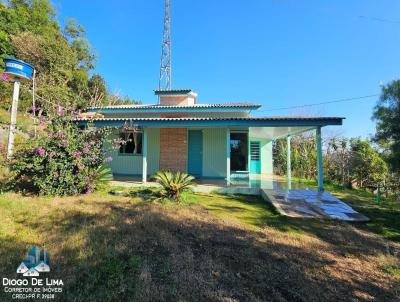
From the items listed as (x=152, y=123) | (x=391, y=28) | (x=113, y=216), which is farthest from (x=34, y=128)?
(x=391, y=28)

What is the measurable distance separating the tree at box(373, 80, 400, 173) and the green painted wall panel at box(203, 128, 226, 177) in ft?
22.3

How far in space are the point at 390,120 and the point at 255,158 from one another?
29.9 feet

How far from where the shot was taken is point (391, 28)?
39.4 ft

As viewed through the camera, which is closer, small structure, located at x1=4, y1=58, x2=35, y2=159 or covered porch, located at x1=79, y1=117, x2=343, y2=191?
small structure, located at x1=4, y1=58, x2=35, y2=159

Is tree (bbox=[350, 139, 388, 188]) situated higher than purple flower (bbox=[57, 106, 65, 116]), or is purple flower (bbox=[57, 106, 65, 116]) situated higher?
purple flower (bbox=[57, 106, 65, 116])

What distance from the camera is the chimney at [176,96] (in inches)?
644

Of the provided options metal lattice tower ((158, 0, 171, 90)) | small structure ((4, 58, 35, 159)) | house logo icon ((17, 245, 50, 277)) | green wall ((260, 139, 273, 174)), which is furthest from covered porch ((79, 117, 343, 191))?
metal lattice tower ((158, 0, 171, 90))

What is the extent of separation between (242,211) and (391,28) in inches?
472

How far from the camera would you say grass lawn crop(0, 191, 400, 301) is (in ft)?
10.5

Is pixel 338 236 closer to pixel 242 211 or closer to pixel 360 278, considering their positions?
pixel 360 278

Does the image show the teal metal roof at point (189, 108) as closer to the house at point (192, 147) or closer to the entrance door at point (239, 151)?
the house at point (192, 147)

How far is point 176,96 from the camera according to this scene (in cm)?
1652

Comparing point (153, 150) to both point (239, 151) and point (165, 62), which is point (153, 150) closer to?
point (239, 151)

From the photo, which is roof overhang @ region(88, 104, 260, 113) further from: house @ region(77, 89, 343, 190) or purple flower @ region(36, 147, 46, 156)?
purple flower @ region(36, 147, 46, 156)
